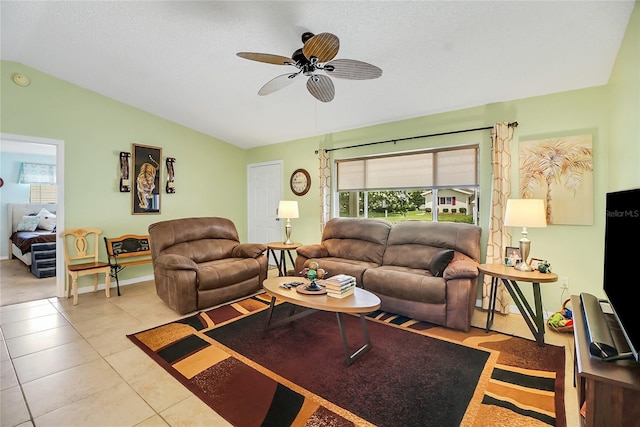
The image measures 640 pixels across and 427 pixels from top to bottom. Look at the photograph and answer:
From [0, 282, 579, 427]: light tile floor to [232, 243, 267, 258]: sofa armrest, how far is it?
3.74 ft

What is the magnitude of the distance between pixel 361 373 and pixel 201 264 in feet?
8.49

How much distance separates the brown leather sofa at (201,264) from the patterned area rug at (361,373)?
1.24 feet

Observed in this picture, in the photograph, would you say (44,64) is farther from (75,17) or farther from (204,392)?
(204,392)

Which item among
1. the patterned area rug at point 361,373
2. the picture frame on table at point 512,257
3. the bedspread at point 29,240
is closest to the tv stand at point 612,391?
the patterned area rug at point 361,373

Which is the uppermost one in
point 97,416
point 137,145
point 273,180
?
point 137,145

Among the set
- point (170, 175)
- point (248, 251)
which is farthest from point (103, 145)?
point (248, 251)

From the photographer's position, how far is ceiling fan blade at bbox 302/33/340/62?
1855 millimetres

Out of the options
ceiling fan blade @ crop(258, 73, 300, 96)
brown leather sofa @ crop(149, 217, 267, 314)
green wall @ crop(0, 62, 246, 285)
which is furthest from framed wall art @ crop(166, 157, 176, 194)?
ceiling fan blade @ crop(258, 73, 300, 96)

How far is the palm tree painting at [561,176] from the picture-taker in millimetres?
2938

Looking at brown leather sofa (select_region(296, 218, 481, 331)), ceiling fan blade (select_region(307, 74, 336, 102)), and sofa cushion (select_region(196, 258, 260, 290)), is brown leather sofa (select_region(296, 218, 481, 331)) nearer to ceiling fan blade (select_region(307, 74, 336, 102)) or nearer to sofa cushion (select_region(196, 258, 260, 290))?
sofa cushion (select_region(196, 258, 260, 290))

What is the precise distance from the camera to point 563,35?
91.0 inches

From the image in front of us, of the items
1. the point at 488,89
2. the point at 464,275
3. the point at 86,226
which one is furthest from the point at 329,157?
the point at 86,226

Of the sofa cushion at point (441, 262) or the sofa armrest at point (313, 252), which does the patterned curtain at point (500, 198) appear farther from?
the sofa armrest at point (313, 252)

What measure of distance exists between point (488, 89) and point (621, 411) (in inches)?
120
